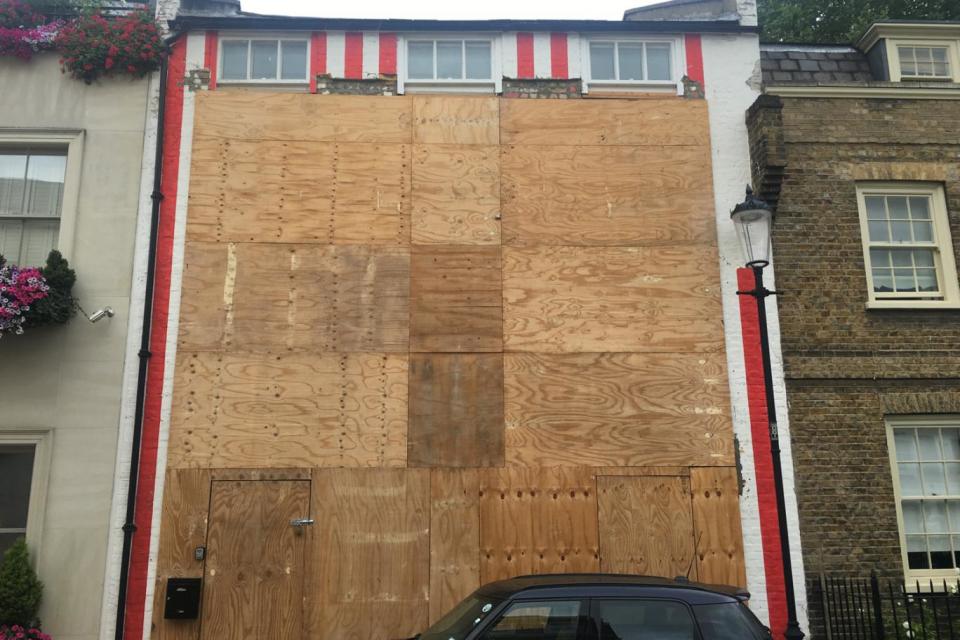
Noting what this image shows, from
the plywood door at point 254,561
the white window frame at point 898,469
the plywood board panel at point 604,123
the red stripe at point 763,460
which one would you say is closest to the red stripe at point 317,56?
the plywood board panel at point 604,123

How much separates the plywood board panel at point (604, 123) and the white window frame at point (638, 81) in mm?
304

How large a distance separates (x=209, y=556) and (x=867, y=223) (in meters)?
9.97

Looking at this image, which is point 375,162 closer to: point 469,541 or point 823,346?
point 469,541

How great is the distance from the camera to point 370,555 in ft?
31.7

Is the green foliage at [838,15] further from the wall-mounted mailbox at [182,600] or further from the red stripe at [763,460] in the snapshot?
the wall-mounted mailbox at [182,600]

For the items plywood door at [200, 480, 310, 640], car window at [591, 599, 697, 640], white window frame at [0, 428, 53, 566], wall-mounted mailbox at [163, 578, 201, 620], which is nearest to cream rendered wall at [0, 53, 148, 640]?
white window frame at [0, 428, 53, 566]

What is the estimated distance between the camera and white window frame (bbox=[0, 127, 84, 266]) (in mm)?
10430

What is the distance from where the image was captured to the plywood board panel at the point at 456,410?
10023 millimetres

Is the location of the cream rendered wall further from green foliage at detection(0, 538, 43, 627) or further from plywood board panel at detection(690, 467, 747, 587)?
plywood board panel at detection(690, 467, 747, 587)

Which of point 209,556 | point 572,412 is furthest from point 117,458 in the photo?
point 572,412

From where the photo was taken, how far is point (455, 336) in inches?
408

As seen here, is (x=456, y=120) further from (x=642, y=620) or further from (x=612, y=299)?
(x=642, y=620)

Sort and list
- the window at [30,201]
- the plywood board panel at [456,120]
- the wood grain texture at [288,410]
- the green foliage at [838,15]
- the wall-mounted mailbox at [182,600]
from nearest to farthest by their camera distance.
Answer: the wall-mounted mailbox at [182,600] < the wood grain texture at [288,410] < the window at [30,201] < the plywood board panel at [456,120] < the green foliage at [838,15]

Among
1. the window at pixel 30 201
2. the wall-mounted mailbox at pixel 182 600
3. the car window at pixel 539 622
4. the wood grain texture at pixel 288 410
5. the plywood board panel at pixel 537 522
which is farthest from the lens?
the window at pixel 30 201
